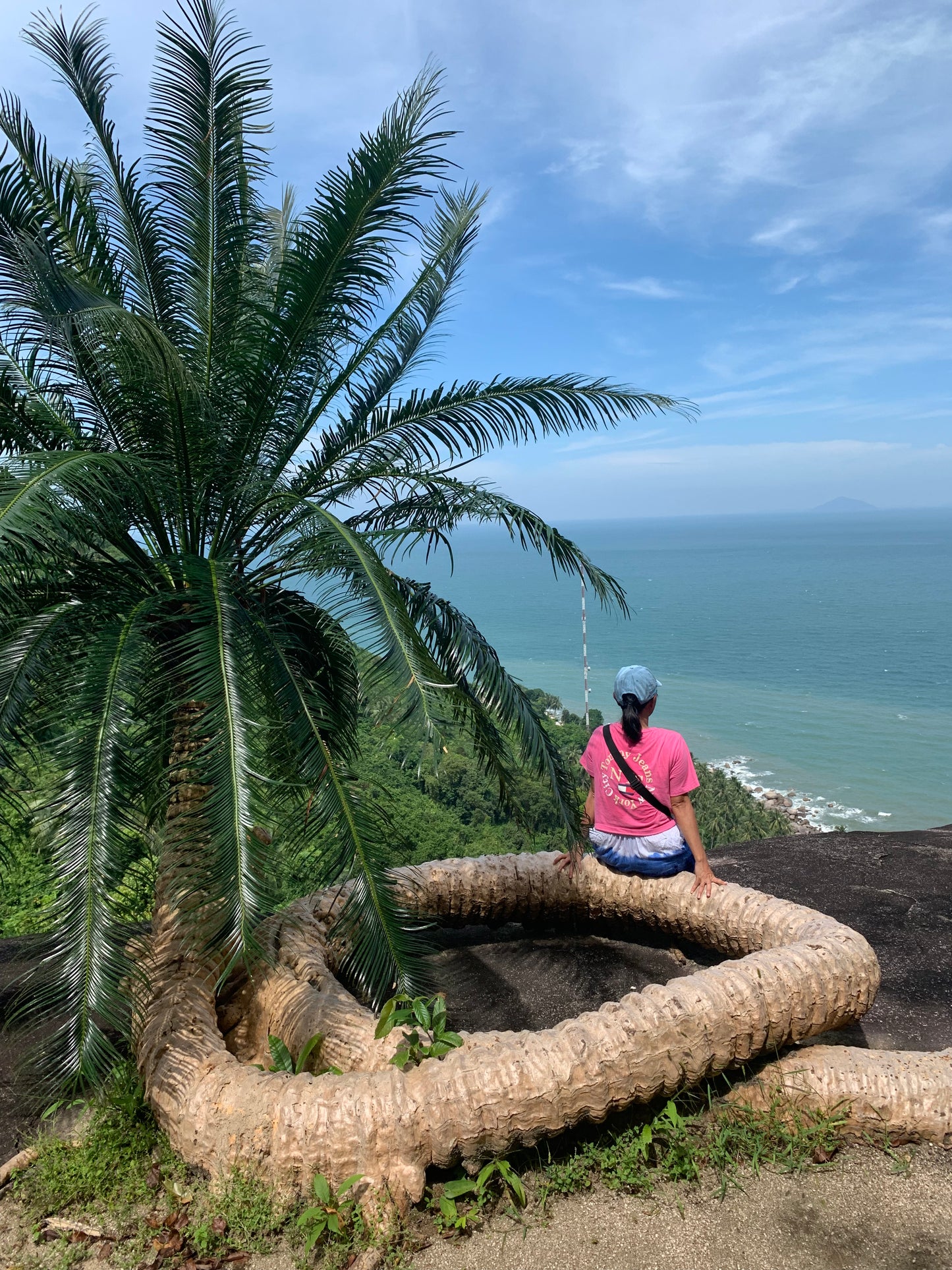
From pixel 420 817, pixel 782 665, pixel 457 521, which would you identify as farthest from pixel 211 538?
pixel 782 665

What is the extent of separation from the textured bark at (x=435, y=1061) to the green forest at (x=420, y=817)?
0.64 meters

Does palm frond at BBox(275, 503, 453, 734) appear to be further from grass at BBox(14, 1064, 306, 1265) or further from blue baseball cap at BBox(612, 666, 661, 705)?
grass at BBox(14, 1064, 306, 1265)

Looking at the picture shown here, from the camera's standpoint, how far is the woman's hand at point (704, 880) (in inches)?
199

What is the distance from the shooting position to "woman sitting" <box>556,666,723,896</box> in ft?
16.3

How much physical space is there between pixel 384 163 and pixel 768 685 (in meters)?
47.7

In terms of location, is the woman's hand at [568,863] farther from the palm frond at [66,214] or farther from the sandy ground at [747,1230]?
the palm frond at [66,214]

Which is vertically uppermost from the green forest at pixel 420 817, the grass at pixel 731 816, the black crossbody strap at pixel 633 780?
the black crossbody strap at pixel 633 780

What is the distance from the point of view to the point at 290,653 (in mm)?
4699

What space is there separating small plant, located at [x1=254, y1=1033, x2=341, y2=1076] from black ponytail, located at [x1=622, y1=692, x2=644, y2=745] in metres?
2.32

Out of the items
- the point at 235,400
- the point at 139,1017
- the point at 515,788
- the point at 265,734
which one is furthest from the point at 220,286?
the point at 139,1017

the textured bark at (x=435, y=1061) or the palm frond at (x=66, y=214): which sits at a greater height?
the palm frond at (x=66, y=214)

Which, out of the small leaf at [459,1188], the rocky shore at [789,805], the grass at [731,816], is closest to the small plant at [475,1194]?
the small leaf at [459,1188]

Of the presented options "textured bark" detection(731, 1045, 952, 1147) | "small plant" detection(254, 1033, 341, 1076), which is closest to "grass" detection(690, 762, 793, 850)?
"textured bark" detection(731, 1045, 952, 1147)

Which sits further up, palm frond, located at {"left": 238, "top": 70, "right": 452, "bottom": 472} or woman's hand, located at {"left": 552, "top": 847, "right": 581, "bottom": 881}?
palm frond, located at {"left": 238, "top": 70, "right": 452, "bottom": 472}
